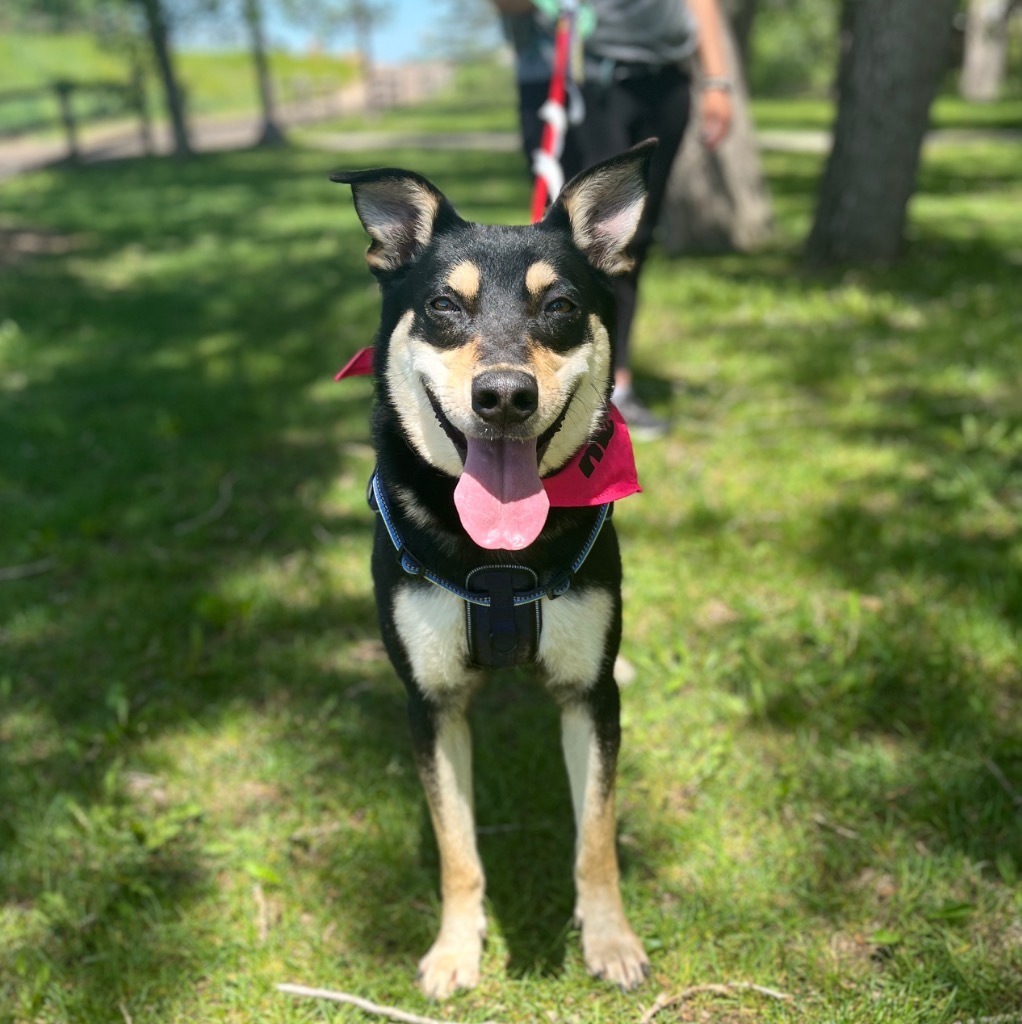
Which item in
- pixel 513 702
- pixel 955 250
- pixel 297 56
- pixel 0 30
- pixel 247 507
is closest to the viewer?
pixel 513 702

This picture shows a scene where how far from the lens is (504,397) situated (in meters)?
1.94

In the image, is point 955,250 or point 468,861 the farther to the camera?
point 955,250

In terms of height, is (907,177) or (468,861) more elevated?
(907,177)

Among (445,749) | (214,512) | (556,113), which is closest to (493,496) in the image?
(445,749)

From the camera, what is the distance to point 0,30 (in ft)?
132

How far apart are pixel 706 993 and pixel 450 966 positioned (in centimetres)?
62

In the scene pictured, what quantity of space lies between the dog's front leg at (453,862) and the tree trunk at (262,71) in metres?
24.8

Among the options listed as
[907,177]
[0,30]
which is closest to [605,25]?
[907,177]

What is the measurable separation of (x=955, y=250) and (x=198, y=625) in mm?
7044

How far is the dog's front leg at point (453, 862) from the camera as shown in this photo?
7.70 ft

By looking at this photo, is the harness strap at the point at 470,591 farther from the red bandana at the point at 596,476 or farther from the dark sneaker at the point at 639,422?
the dark sneaker at the point at 639,422

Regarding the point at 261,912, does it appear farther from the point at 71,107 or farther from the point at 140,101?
the point at 140,101

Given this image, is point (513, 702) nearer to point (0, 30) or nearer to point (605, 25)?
point (605, 25)

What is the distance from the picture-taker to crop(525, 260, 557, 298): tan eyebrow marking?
218cm
